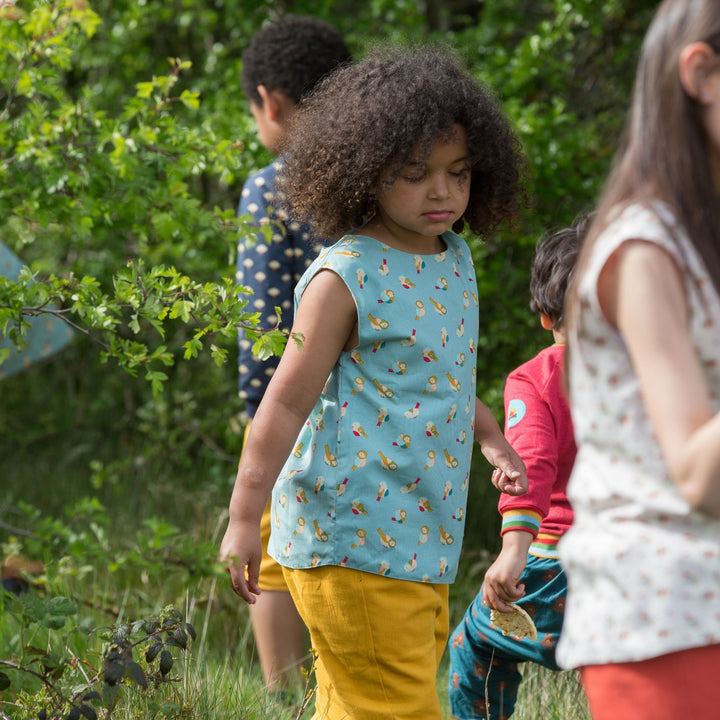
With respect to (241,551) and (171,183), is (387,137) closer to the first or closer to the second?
(241,551)

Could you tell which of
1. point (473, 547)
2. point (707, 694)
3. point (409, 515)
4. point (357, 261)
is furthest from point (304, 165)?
point (473, 547)

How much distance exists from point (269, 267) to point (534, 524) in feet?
3.81

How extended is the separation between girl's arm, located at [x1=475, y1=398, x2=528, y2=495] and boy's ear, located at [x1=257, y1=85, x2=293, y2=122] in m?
1.35

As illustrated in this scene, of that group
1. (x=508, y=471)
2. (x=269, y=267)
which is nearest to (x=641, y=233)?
(x=508, y=471)

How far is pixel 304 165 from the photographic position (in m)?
2.38

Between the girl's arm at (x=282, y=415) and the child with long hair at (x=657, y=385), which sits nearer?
the child with long hair at (x=657, y=385)

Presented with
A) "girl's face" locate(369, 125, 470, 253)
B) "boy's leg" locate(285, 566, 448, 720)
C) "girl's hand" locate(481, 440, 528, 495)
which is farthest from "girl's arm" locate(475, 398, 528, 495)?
"girl's face" locate(369, 125, 470, 253)

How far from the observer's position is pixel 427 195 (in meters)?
2.21

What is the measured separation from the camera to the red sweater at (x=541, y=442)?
2.30 m

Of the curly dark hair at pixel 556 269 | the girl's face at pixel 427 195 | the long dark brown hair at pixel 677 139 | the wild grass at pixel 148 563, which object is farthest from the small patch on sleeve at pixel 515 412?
the long dark brown hair at pixel 677 139

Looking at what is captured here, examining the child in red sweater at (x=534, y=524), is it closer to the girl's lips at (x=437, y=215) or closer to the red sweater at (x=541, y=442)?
the red sweater at (x=541, y=442)

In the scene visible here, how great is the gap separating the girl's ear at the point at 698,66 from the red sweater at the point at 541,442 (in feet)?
3.53

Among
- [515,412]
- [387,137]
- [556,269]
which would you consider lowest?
[515,412]

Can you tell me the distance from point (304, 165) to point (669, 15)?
1124mm
